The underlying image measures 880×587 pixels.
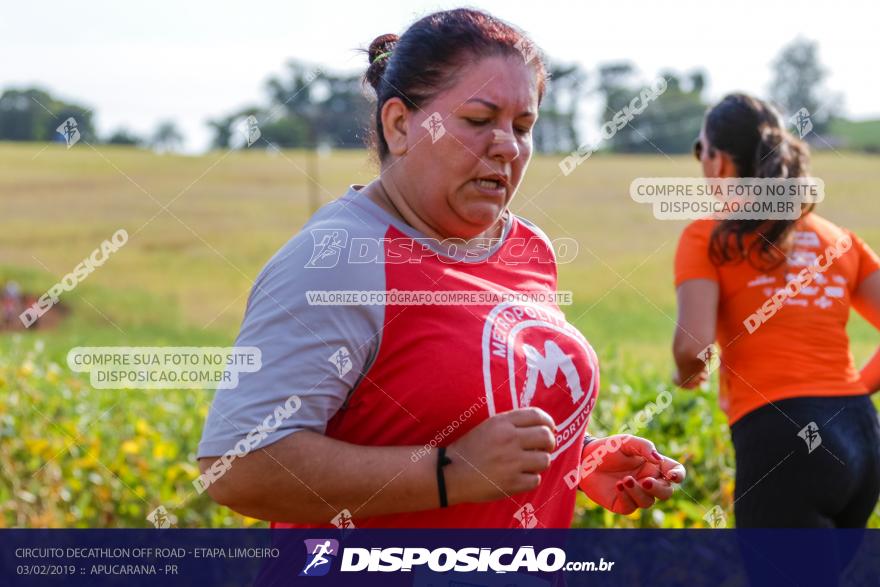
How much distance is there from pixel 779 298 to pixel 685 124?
94.6 ft

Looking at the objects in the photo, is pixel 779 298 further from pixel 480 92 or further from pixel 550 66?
pixel 480 92

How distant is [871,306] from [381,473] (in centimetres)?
230

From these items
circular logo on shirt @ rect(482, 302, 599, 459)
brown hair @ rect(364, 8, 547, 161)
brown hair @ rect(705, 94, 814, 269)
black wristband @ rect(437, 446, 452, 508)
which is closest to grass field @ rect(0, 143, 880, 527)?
brown hair @ rect(364, 8, 547, 161)

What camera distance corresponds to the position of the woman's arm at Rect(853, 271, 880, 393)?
3.62 m

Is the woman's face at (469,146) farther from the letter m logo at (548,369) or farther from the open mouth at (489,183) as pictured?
the letter m logo at (548,369)

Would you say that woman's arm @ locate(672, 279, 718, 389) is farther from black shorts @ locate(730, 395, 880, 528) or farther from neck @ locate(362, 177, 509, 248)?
neck @ locate(362, 177, 509, 248)

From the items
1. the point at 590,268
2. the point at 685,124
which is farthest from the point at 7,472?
the point at 685,124

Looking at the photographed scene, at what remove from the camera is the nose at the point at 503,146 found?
2.19m

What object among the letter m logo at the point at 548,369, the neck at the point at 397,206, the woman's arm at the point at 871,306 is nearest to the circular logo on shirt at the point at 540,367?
the letter m logo at the point at 548,369

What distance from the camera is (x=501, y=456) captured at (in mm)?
1989

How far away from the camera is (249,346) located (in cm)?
199

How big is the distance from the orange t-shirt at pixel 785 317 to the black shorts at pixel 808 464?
0.06 m

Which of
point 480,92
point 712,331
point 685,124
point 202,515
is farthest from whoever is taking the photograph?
point 685,124

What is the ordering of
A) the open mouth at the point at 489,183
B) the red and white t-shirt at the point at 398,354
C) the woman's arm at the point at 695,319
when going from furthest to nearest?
the woman's arm at the point at 695,319
the open mouth at the point at 489,183
the red and white t-shirt at the point at 398,354
